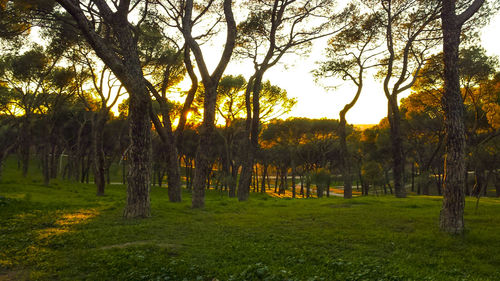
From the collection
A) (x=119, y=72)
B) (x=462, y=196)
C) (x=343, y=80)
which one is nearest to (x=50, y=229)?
(x=119, y=72)

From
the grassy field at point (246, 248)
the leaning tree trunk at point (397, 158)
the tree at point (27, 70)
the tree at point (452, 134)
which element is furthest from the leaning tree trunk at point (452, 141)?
the tree at point (27, 70)

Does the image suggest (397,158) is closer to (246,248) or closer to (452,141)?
(452,141)

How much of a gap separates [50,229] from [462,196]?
39.6ft

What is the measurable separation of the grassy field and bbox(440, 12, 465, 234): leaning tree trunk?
0.57 m

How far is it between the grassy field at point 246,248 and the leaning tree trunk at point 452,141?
0.57 m

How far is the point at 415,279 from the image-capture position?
18.8ft

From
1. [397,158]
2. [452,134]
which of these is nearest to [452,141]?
[452,134]

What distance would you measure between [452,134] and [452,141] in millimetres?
199

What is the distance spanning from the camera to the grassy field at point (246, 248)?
6196mm

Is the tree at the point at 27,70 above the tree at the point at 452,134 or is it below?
above

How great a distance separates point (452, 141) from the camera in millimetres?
9234

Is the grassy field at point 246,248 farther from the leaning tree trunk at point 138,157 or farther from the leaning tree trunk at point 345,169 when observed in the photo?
the leaning tree trunk at point 345,169

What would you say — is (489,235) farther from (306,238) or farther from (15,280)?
(15,280)

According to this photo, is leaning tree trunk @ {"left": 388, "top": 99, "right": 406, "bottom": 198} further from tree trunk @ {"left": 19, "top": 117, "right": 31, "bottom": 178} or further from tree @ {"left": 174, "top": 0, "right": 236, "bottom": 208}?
tree trunk @ {"left": 19, "top": 117, "right": 31, "bottom": 178}
